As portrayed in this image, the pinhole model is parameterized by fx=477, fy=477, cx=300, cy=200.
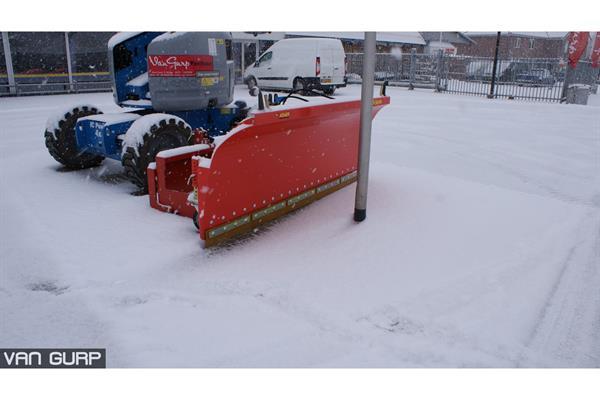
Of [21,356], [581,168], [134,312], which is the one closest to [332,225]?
[134,312]

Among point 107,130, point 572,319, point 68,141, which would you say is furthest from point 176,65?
point 572,319

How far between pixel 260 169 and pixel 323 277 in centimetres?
127

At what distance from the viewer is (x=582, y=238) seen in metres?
4.27

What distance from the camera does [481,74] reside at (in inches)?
762

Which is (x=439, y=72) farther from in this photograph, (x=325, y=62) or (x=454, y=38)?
(x=454, y=38)

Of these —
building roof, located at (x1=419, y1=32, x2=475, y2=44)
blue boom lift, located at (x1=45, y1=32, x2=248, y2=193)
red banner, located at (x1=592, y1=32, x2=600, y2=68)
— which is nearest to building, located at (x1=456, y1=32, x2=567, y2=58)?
building roof, located at (x1=419, y1=32, x2=475, y2=44)

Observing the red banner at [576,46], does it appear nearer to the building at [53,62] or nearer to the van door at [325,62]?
the van door at [325,62]

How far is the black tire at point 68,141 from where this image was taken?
600cm

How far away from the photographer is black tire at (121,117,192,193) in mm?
4957

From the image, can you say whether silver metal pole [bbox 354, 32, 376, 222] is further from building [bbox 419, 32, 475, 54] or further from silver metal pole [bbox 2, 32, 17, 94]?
building [bbox 419, 32, 475, 54]

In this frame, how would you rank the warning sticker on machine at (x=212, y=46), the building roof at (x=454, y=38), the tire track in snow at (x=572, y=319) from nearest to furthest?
the tire track in snow at (x=572, y=319) < the warning sticker on machine at (x=212, y=46) < the building roof at (x=454, y=38)

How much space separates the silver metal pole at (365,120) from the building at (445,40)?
35339 mm

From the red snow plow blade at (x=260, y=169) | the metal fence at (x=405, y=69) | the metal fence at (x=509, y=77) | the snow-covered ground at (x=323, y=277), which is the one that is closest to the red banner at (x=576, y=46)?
the metal fence at (x=509, y=77)

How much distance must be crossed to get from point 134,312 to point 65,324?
0.39 m
